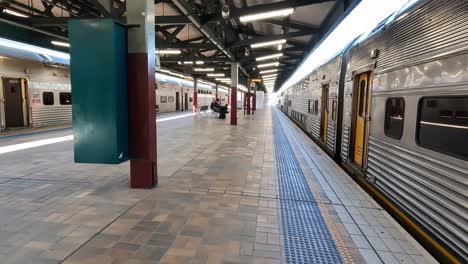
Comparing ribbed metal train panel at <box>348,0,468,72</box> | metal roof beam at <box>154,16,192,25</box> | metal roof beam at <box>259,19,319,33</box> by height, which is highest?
metal roof beam at <box>259,19,319,33</box>

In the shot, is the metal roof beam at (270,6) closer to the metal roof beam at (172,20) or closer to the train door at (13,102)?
the metal roof beam at (172,20)

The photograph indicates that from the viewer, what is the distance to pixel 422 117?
3008 millimetres

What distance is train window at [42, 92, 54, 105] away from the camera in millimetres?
11266

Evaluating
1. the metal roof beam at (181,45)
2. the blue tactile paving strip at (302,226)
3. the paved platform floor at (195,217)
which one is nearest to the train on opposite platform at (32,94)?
the metal roof beam at (181,45)

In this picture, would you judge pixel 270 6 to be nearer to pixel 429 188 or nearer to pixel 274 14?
pixel 274 14

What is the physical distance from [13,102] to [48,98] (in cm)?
121

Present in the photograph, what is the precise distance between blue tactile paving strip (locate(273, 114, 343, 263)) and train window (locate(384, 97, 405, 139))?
56.7 inches

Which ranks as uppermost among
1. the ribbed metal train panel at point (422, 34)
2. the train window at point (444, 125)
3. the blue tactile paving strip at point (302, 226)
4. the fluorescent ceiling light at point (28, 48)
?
the fluorescent ceiling light at point (28, 48)

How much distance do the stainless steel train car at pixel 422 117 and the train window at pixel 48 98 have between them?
1189 centimetres

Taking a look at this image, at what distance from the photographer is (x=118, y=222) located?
3.19 metres

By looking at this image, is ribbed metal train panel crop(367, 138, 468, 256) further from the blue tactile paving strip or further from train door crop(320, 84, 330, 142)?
train door crop(320, 84, 330, 142)

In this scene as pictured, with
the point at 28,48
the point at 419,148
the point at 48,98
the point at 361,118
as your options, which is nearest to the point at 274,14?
the point at 361,118

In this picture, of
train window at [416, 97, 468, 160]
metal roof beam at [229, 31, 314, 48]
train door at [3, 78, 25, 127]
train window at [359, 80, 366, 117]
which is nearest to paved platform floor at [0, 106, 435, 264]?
train window at [416, 97, 468, 160]

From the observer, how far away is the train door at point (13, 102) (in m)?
10.2
